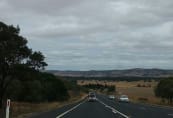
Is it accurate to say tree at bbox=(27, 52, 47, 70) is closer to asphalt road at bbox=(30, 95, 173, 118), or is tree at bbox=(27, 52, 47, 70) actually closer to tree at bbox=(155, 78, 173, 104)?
asphalt road at bbox=(30, 95, 173, 118)

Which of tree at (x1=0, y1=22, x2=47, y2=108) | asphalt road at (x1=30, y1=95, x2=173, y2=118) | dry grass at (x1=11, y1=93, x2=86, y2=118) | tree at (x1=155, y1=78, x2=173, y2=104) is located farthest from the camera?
tree at (x1=155, y1=78, x2=173, y2=104)

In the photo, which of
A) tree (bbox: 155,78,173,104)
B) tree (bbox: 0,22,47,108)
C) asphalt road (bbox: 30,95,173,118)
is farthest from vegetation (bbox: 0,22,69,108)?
tree (bbox: 155,78,173,104)

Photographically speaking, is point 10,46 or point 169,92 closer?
point 10,46

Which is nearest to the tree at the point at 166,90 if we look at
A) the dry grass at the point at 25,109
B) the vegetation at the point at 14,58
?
the dry grass at the point at 25,109

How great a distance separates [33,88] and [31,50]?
101ft

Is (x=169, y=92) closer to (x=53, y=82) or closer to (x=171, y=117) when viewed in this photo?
(x=53, y=82)

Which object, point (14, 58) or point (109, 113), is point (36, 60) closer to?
point (14, 58)

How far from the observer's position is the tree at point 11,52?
45.7 meters

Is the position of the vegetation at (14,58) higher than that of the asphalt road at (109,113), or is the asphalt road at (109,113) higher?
the vegetation at (14,58)

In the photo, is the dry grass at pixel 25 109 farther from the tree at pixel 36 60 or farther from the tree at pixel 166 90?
the tree at pixel 166 90

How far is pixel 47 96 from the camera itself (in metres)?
96.1

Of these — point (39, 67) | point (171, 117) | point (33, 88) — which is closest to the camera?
point (171, 117)

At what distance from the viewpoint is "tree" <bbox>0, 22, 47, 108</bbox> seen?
45656 millimetres

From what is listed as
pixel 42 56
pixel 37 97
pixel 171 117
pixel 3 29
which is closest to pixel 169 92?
pixel 37 97
